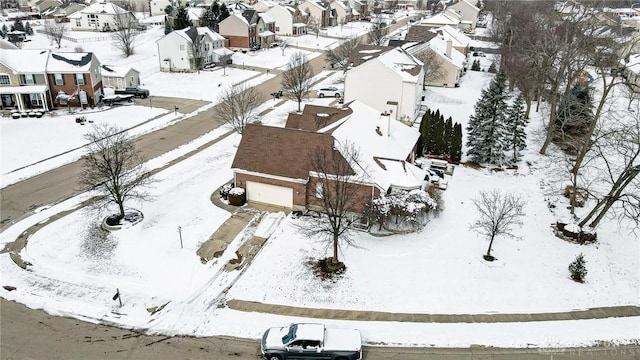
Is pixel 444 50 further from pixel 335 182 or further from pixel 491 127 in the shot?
pixel 335 182

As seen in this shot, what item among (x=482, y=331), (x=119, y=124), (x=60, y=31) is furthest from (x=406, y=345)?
(x=60, y=31)

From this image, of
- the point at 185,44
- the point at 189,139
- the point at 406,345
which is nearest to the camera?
the point at 406,345

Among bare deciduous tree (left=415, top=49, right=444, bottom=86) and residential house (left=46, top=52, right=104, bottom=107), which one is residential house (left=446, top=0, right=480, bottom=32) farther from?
residential house (left=46, top=52, right=104, bottom=107)

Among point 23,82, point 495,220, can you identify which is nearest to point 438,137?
point 495,220

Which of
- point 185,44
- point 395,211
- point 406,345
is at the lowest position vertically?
point 406,345

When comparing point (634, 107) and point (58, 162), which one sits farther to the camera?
point (634, 107)

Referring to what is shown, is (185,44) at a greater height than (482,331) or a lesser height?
greater

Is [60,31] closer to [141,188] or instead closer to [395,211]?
[141,188]

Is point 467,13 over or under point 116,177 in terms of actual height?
over
